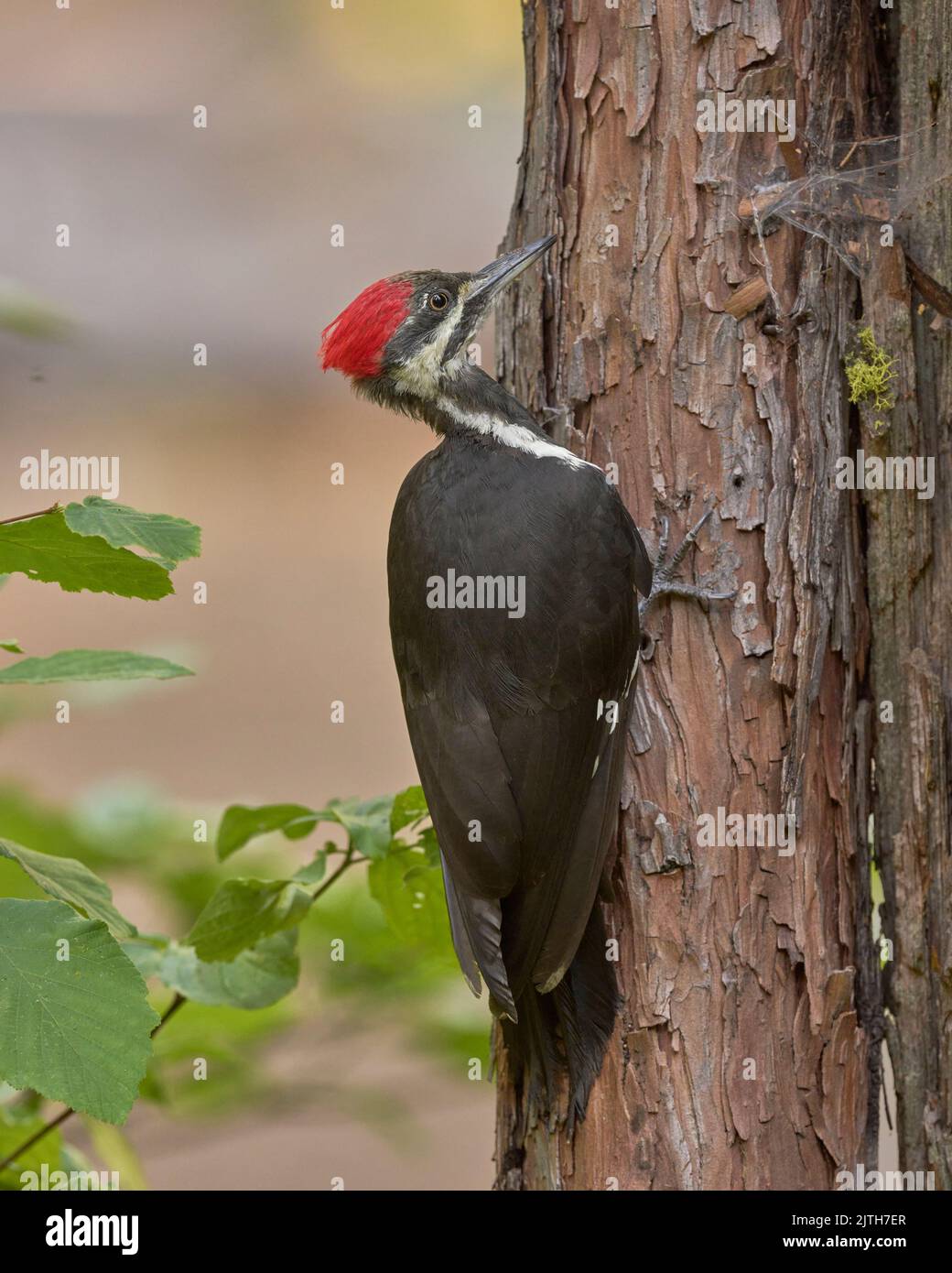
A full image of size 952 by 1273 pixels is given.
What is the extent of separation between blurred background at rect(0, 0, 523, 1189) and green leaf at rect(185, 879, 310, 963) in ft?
10.9

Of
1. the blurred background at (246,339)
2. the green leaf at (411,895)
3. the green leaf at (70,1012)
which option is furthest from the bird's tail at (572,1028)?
the blurred background at (246,339)

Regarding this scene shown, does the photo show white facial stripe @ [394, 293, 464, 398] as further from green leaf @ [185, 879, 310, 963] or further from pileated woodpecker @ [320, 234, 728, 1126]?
green leaf @ [185, 879, 310, 963]

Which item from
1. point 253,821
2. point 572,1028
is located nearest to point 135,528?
point 253,821

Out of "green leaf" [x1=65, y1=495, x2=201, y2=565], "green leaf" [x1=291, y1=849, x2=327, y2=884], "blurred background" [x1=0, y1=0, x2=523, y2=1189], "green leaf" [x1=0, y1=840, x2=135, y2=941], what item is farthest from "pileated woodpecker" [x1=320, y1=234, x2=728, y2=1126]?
"blurred background" [x1=0, y1=0, x2=523, y2=1189]

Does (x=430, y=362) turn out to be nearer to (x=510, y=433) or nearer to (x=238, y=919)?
(x=510, y=433)

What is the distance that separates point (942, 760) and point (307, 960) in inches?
54.7

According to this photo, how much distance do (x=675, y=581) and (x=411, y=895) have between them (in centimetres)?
80

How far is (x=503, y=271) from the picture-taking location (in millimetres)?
2672

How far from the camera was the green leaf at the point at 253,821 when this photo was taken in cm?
242

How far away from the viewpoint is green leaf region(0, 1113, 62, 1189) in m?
2.18

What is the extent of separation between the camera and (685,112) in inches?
96.5

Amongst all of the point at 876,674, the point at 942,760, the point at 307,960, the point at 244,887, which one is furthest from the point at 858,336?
the point at 307,960
